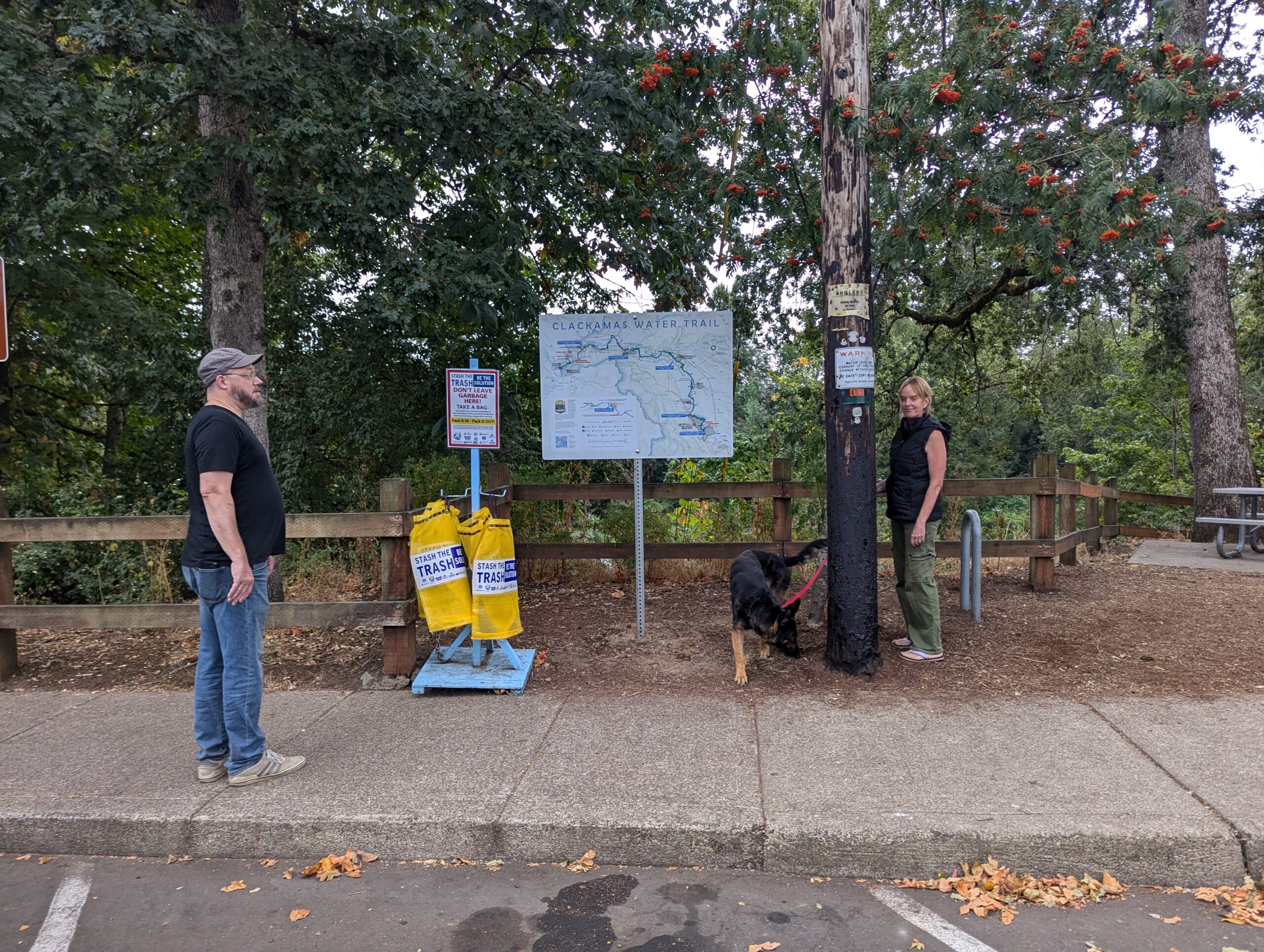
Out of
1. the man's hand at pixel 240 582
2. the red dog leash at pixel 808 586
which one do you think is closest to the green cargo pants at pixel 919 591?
the red dog leash at pixel 808 586

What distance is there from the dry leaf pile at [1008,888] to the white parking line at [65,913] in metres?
3.12

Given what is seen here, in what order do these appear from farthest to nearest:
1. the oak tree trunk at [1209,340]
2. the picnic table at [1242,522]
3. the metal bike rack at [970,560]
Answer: the oak tree trunk at [1209,340] → the picnic table at [1242,522] → the metal bike rack at [970,560]

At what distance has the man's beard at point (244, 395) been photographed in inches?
143

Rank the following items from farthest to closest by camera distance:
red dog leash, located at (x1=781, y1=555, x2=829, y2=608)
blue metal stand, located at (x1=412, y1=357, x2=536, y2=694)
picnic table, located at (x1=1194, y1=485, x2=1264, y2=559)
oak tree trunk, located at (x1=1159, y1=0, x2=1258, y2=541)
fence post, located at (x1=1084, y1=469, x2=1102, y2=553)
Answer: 1. oak tree trunk, located at (x1=1159, y1=0, x2=1258, y2=541)
2. fence post, located at (x1=1084, y1=469, x2=1102, y2=553)
3. picnic table, located at (x1=1194, y1=485, x2=1264, y2=559)
4. red dog leash, located at (x1=781, y1=555, x2=829, y2=608)
5. blue metal stand, located at (x1=412, y1=357, x2=536, y2=694)

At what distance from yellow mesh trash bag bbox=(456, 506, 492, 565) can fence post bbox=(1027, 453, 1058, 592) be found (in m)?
5.04

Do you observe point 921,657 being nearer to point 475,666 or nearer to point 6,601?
point 475,666

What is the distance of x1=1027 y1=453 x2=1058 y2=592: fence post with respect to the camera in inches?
281

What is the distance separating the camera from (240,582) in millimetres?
3520

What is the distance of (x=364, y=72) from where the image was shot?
6391mm

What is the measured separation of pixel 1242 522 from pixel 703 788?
29.3 ft

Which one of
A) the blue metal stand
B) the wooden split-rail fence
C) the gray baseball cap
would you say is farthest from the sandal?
the gray baseball cap

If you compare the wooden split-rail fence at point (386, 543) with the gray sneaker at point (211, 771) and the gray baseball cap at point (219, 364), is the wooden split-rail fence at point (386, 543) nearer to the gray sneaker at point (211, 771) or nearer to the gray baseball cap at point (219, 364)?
the gray sneaker at point (211, 771)

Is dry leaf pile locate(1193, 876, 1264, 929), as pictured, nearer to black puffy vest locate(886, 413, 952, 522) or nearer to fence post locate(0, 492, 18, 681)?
black puffy vest locate(886, 413, 952, 522)

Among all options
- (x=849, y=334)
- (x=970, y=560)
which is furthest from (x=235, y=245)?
(x=970, y=560)
